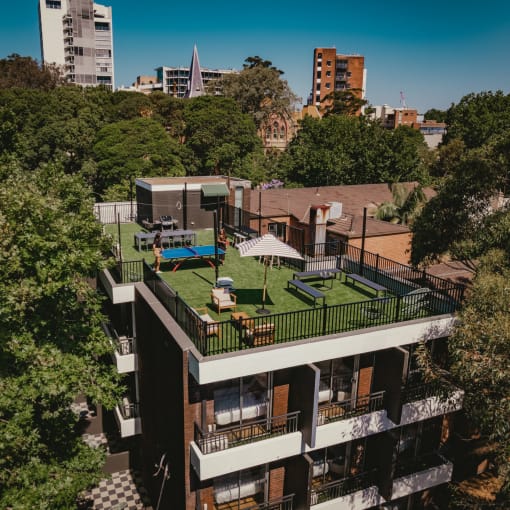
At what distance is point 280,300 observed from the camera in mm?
15711

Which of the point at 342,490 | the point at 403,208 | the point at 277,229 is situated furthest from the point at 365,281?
the point at 403,208

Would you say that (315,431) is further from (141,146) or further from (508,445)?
(141,146)

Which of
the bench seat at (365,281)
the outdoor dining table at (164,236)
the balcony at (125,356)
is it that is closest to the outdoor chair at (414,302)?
the bench seat at (365,281)

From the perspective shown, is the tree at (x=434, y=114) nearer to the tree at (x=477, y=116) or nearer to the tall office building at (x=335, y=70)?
the tall office building at (x=335, y=70)

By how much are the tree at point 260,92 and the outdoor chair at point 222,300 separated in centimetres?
6926

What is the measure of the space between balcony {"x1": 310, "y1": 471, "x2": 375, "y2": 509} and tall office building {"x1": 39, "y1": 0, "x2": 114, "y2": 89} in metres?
128

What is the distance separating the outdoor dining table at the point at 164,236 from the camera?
21.5 metres

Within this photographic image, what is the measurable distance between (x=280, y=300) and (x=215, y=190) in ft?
39.8

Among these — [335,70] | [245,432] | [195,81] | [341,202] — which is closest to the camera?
[245,432]

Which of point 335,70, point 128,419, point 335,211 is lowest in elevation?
point 128,419

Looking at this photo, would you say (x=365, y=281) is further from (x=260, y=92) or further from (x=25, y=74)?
(x=25, y=74)

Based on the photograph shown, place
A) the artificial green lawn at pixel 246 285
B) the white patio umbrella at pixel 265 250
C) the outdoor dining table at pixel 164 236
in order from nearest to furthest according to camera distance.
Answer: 1. the white patio umbrella at pixel 265 250
2. the artificial green lawn at pixel 246 285
3. the outdoor dining table at pixel 164 236

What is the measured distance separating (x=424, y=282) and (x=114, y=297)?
11133mm

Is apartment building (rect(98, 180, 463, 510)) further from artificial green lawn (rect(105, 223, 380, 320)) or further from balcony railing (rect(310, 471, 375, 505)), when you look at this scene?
artificial green lawn (rect(105, 223, 380, 320))
